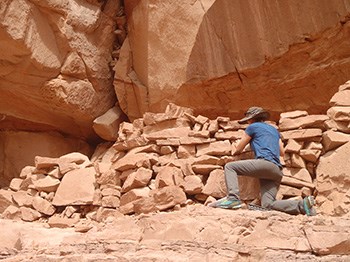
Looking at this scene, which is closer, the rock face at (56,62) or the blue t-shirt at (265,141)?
the blue t-shirt at (265,141)

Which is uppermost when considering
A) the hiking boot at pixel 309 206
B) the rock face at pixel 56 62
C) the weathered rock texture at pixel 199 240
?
the rock face at pixel 56 62

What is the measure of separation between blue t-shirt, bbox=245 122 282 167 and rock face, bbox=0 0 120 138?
407 cm

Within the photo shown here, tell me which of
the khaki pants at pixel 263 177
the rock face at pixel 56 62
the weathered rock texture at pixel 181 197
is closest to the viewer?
the weathered rock texture at pixel 181 197

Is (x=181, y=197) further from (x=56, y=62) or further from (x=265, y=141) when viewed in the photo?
(x=56, y=62)

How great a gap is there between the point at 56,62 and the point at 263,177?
4469 millimetres

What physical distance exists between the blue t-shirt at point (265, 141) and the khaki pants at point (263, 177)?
0.09 metres

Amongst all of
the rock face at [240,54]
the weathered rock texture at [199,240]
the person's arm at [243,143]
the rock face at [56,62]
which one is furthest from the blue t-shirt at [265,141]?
the rock face at [56,62]

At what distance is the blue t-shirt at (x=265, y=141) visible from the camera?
5480mm

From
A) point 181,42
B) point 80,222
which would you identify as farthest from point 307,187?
point 181,42

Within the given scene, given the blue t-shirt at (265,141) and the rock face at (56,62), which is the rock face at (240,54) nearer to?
the rock face at (56,62)

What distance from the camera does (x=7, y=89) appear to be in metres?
8.99

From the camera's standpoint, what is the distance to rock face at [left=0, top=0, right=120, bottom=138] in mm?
8344

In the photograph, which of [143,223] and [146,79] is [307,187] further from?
[146,79]

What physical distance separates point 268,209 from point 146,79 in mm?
4011
